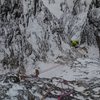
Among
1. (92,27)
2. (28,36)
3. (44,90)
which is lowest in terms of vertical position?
(44,90)

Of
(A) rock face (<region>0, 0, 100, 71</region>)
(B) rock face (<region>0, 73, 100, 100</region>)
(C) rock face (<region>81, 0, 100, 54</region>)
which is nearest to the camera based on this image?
(B) rock face (<region>0, 73, 100, 100</region>)

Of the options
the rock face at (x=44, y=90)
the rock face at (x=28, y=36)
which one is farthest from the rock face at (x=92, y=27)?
the rock face at (x=44, y=90)

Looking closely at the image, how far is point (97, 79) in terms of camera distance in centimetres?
499

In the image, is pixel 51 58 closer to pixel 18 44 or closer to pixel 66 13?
pixel 18 44

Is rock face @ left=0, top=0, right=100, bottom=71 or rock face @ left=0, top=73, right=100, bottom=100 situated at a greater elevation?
rock face @ left=0, top=0, right=100, bottom=71

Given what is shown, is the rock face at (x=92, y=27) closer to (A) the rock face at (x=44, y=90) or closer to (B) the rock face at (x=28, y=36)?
(B) the rock face at (x=28, y=36)

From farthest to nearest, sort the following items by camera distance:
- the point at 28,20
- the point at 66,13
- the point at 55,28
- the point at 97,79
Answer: the point at 66,13 < the point at 55,28 < the point at 28,20 < the point at 97,79

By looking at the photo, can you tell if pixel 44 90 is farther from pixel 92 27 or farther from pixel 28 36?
pixel 92 27

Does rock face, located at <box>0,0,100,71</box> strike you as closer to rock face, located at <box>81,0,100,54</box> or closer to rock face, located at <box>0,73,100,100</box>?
rock face, located at <box>0,73,100,100</box>

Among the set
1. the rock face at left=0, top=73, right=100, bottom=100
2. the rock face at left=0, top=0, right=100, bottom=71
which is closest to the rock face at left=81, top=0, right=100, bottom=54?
the rock face at left=0, top=0, right=100, bottom=71

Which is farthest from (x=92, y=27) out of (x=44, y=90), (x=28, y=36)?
(x=44, y=90)

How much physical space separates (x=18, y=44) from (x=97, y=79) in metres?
2.32

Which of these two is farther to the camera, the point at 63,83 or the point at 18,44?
the point at 18,44

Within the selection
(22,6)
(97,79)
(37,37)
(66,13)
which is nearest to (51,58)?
(37,37)
